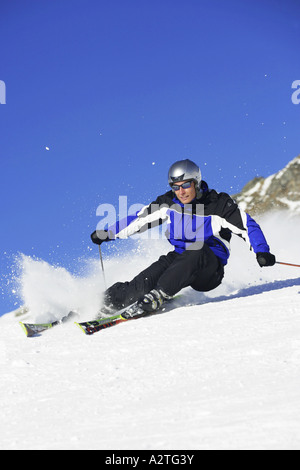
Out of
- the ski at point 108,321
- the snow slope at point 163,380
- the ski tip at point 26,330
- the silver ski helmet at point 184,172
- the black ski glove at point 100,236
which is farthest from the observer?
the black ski glove at point 100,236

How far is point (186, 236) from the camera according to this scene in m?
5.25

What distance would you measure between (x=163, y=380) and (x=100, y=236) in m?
2.87

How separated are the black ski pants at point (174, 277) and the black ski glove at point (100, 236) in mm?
717

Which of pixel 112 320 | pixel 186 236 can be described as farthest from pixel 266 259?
pixel 112 320

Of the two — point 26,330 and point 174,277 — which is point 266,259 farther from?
point 26,330

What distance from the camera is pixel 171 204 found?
539 cm

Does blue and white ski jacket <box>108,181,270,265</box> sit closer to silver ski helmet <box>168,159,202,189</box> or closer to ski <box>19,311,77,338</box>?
silver ski helmet <box>168,159,202,189</box>

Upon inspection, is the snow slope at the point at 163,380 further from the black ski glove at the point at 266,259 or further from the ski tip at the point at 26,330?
the black ski glove at the point at 266,259

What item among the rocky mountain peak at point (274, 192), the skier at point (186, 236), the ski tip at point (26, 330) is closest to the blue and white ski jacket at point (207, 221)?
the skier at point (186, 236)

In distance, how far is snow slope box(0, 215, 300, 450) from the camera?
6.89ft

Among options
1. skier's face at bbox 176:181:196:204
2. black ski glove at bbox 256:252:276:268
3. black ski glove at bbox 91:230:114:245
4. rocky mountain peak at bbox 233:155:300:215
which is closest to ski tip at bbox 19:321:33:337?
black ski glove at bbox 91:230:114:245

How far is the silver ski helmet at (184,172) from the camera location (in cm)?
514

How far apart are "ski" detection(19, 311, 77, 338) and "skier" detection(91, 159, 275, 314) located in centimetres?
37
